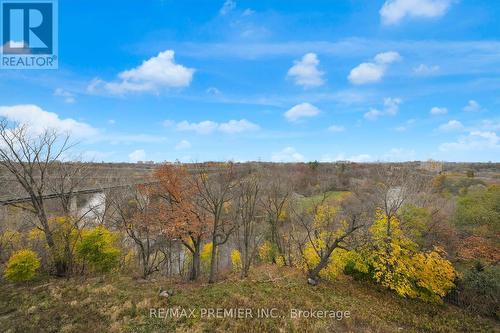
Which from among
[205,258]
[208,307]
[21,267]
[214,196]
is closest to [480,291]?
[208,307]

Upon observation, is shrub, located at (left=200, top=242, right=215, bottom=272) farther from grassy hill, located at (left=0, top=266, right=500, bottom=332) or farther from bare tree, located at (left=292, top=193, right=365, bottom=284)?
grassy hill, located at (left=0, top=266, right=500, bottom=332)

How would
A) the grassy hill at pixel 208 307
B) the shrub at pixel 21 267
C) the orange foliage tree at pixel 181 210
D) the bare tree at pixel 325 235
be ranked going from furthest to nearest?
the bare tree at pixel 325 235, the orange foliage tree at pixel 181 210, the shrub at pixel 21 267, the grassy hill at pixel 208 307

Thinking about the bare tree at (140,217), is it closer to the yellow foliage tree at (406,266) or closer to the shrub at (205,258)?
the shrub at (205,258)

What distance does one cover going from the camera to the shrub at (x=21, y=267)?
15039 mm

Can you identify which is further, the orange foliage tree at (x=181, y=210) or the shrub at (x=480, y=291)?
the orange foliage tree at (x=181, y=210)

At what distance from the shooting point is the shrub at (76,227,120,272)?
17.7 meters

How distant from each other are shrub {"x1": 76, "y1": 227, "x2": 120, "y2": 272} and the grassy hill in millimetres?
2150

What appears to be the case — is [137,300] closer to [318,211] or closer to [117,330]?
[117,330]

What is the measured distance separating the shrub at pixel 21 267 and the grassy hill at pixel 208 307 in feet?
1.90

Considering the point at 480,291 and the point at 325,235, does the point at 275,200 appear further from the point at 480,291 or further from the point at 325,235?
the point at 480,291

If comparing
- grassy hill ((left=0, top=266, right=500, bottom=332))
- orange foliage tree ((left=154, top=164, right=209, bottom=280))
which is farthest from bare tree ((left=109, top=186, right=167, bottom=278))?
grassy hill ((left=0, top=266, right=500, bottom=332))

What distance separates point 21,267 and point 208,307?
11142 millimetres

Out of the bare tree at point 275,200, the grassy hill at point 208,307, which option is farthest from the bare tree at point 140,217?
the bare tree at point 275,200

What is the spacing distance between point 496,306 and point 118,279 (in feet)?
74.1
